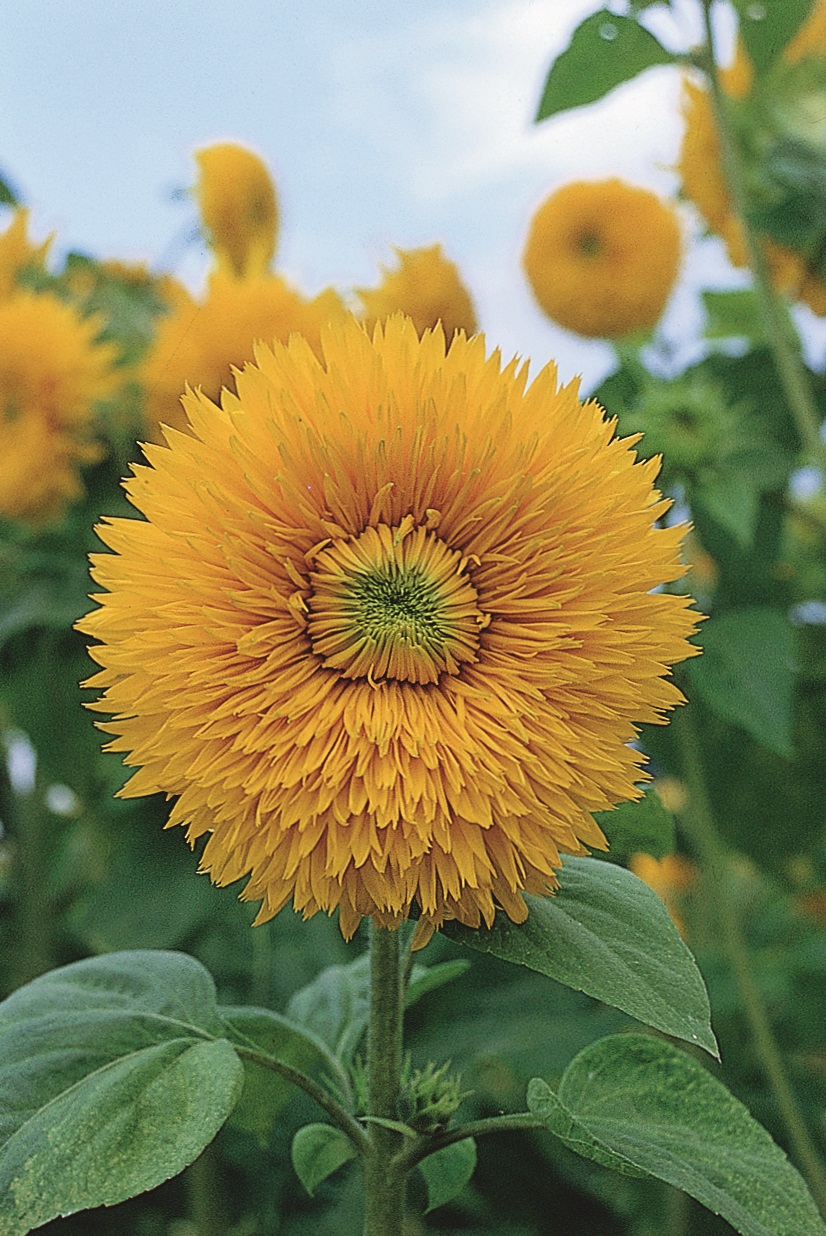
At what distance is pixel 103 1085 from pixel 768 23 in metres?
0.86

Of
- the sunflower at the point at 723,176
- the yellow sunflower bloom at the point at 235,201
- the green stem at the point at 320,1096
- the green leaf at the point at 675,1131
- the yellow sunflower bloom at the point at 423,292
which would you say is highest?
the sunflower at the point at 723,176

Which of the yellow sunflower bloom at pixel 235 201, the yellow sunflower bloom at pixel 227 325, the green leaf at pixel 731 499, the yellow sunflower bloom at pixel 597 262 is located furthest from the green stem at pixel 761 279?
the yellow sunflower bloom at pixel 235 201

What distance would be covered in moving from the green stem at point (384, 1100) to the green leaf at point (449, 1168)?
0.05 m

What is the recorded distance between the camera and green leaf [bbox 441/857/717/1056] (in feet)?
1.23

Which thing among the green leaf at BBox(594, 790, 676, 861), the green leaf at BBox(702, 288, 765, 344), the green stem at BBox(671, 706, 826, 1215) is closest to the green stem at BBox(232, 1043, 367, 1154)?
the green leaf at BBox(594, 790, 676, 861)

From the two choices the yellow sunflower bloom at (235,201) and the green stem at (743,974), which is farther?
the yellow sunflower bloom at (235,201)

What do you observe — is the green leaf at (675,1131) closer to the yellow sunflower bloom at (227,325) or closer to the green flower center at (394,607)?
the green flower center at (394,607)

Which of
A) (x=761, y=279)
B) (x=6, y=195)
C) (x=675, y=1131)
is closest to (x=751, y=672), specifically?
(x=761, y=279)

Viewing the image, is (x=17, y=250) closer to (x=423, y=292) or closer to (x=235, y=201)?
(x=235, y=201)

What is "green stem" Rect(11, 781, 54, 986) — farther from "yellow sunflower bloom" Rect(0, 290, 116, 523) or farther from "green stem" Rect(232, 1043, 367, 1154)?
"green stem" Rect(232, 1043, 367, 1154)

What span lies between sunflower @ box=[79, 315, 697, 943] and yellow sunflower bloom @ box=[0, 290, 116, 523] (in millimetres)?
738

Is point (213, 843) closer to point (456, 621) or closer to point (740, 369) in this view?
point (456, 621)

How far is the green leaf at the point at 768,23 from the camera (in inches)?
36.7

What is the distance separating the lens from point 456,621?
1.32 ft
